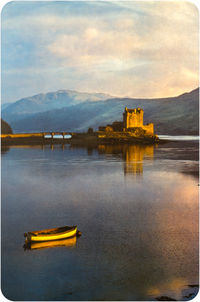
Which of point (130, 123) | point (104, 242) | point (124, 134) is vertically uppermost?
point (130, 123)

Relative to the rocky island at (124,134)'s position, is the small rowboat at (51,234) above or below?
below

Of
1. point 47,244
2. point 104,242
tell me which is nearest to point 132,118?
point 104,242

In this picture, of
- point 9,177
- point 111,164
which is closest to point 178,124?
point 111,164

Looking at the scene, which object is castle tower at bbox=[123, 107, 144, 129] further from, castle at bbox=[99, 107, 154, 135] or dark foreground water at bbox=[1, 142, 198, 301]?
dark foreground water at bbox=[1, 142, 198, 301]

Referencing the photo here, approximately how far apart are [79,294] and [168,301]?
9.50 ft

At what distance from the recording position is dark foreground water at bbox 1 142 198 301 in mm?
12203

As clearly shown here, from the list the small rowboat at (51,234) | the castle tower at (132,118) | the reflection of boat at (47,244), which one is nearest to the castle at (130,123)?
the castle tower at (132,118)

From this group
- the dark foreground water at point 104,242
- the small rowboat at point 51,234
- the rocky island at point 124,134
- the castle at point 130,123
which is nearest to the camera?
the dark foreground water at point 104,242

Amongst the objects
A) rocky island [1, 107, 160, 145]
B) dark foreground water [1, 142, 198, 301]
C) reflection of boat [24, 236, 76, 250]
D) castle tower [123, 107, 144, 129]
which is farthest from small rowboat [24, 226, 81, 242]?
castle tower [123, 107, 144, 129]

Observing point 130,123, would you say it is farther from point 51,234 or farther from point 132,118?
point 51,234

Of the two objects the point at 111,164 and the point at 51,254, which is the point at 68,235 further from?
the point at 111,164

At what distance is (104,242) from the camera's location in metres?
15.8

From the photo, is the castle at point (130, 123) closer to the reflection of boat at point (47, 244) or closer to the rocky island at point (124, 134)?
the rocky island at point (124, 134)

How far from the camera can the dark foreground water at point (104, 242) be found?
12.2 meters
